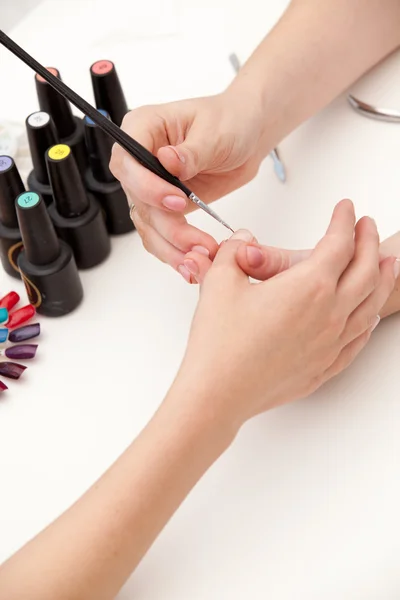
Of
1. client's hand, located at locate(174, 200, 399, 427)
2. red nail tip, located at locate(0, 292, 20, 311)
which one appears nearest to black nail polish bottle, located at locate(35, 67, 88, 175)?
red nail tip, located at locate(0, 292, 20, 311)

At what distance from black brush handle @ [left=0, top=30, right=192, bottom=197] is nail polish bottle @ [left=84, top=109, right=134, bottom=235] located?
0.41 ft

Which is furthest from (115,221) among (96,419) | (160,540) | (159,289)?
(160,540)

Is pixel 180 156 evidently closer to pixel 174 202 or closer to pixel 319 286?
pixel 174 202

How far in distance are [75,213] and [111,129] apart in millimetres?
140

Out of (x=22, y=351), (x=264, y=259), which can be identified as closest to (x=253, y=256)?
(x=264, y=259)

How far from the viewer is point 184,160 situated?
0.62 meters

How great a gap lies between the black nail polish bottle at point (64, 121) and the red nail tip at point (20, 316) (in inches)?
5.6

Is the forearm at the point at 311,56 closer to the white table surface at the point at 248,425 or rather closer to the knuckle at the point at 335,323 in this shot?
the white table surface at the point at 248,425

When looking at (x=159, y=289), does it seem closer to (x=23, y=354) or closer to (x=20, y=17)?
(x=23, y=354)

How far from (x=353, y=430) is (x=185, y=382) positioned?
0.44ft

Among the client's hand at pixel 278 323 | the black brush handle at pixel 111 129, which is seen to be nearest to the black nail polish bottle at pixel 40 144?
the black brush handle at pixel 111 129

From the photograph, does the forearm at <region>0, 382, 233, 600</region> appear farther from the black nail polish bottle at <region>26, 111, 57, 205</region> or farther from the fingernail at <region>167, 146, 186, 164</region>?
the black nail polish bottle at <region>26, 111, 57, 205</region>

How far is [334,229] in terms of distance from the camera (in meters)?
0.57

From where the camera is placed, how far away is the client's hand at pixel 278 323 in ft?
1.75
